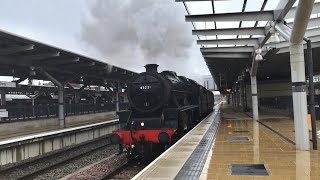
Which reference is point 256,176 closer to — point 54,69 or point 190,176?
point 190,176

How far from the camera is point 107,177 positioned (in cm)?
985

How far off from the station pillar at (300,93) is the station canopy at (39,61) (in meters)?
11.9

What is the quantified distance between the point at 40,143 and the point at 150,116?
240 inches

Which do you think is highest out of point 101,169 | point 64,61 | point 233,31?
point 233,31

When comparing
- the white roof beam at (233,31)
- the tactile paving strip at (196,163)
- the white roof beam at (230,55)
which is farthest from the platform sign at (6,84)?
the tactile paving strip at (196,163)

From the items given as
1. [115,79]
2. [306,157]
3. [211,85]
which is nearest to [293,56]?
[306,157]

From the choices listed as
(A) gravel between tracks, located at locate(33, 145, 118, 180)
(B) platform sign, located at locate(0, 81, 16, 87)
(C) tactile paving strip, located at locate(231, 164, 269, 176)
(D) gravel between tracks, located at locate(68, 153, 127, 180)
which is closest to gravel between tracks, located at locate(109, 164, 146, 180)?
(D) gravel between tracks, located at locate(68, 153, 127, 180)

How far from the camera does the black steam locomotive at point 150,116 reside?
11672mm

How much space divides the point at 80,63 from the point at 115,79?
10.7m

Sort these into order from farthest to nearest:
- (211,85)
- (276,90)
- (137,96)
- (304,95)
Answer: (211,85) < (276,90) < (137,96) < (304,95)

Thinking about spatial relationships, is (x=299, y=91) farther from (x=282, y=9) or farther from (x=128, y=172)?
(x=128, y=172)

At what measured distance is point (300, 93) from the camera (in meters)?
9.57

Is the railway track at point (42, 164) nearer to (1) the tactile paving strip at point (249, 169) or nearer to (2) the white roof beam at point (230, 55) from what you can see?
(1) the tactile paving strip at point (249, 169)

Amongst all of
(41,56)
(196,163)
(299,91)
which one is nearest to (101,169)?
(196,163)
